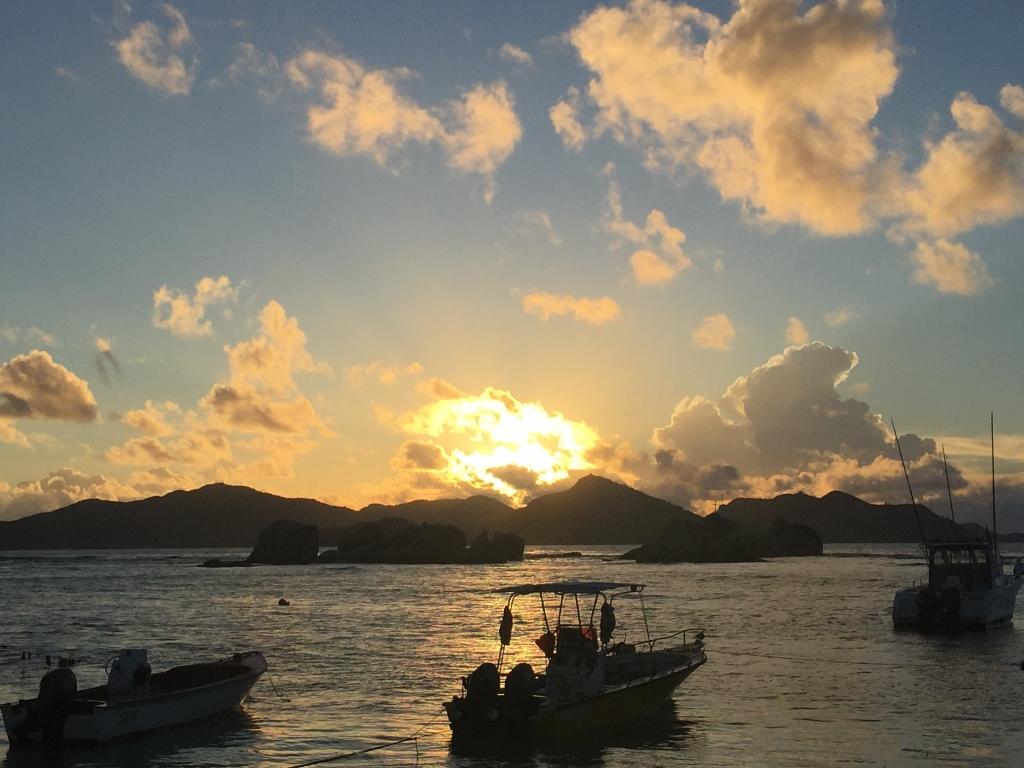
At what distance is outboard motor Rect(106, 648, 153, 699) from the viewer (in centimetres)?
2741

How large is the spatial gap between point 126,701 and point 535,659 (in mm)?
20152

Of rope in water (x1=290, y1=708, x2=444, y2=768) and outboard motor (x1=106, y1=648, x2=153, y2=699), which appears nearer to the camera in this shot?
rope in water (x1=290, y1=708, x2=444, y2=768)

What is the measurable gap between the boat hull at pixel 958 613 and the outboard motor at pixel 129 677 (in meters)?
41.1

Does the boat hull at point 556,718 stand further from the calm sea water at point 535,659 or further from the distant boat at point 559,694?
the calm sea water at point 535,659

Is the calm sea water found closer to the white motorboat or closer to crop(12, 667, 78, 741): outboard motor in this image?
crop(12, 667, 78, 741): outboard motor

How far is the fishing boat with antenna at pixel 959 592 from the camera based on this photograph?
53.2 metres

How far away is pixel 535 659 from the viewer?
142ft

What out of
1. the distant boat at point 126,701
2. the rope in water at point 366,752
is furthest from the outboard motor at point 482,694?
the distant boat at point 126,701

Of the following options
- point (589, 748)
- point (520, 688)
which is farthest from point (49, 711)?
point (589, 748)

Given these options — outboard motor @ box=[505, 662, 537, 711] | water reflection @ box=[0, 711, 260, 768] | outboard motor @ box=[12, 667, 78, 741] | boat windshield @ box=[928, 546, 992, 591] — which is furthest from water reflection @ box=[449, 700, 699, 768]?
boat windshield @ box=[928, 546, 992, 591]

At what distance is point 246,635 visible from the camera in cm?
5778

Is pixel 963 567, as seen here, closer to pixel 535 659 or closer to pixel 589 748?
pixel 535 659

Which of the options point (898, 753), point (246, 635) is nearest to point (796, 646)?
point (898, 753)

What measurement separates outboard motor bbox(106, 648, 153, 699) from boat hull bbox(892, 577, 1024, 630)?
1620 inches
